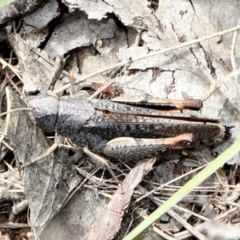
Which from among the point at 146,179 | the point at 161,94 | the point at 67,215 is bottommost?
the point at 67,215

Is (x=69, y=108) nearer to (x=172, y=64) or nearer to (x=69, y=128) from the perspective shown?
(x=69, y=128)

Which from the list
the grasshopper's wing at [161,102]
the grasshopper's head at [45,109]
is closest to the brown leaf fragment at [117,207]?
the grasshopper's wing at [161,102]

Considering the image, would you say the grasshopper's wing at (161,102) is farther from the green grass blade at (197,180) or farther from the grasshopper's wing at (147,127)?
the green grass blade at (197,180)

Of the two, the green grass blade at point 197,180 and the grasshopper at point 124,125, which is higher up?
the green grass blade at point 197,180

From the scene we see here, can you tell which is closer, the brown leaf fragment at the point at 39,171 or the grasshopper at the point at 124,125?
the grasshopper at the point at 124,125

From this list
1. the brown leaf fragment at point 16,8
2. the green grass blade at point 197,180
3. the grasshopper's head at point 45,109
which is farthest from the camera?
the brown leaf fragment at point 16,8

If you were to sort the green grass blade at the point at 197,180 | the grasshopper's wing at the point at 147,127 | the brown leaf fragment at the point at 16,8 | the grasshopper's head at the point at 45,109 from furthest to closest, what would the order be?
1. the brown leaf fragment at the point at 16,8
2. the grasshopper's head at the point at 45,109
3. the grasshopper's wing at the point at 147,127
4. the green grass blade at the point at 197,180

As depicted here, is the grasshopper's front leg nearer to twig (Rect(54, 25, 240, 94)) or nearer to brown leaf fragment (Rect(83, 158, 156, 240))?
brown leaf fragment (Rect(83, 158, 156, 240))

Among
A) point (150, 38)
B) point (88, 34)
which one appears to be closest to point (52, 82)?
point (88, 34)
